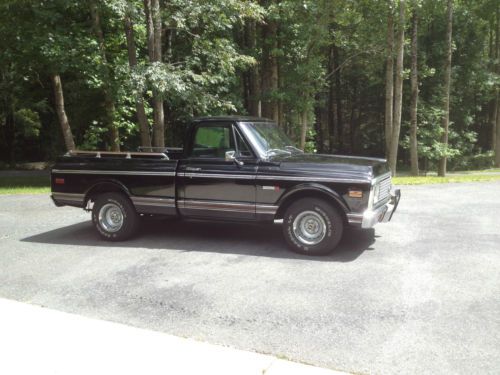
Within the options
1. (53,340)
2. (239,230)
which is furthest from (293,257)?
(53,340)

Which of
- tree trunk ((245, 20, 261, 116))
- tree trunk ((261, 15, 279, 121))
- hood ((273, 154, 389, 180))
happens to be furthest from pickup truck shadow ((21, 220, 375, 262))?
tree trunk ((245, 20, 261, 116))

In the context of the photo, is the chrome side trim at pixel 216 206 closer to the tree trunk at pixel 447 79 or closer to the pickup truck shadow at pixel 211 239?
the pickup truck shadow at pixel 211 239

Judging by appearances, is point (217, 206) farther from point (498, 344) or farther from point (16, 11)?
point (16, 11)

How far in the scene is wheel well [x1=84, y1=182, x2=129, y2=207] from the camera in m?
7.55

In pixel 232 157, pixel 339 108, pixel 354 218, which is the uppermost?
pixel 339 108

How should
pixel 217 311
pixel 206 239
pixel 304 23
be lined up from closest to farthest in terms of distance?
pixel 217 311 < pixel 206 239 < pixel 304 23

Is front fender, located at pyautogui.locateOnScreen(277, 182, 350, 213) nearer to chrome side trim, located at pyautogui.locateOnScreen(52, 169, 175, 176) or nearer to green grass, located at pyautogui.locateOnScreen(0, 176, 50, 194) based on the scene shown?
chrome side trim, located at pyautogui.locateOnScreen(52, 169, 175, 176)

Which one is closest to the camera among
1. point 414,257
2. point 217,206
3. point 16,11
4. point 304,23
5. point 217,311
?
point 217,311

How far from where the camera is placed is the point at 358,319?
4.40 meters

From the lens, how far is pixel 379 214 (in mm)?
6465

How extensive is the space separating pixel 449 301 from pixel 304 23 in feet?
50.8

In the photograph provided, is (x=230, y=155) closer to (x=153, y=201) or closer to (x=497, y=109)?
(x=153, y=201)

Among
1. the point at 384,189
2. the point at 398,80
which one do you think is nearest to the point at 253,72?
the point at 398,80

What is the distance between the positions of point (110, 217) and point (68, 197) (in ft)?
2.70
